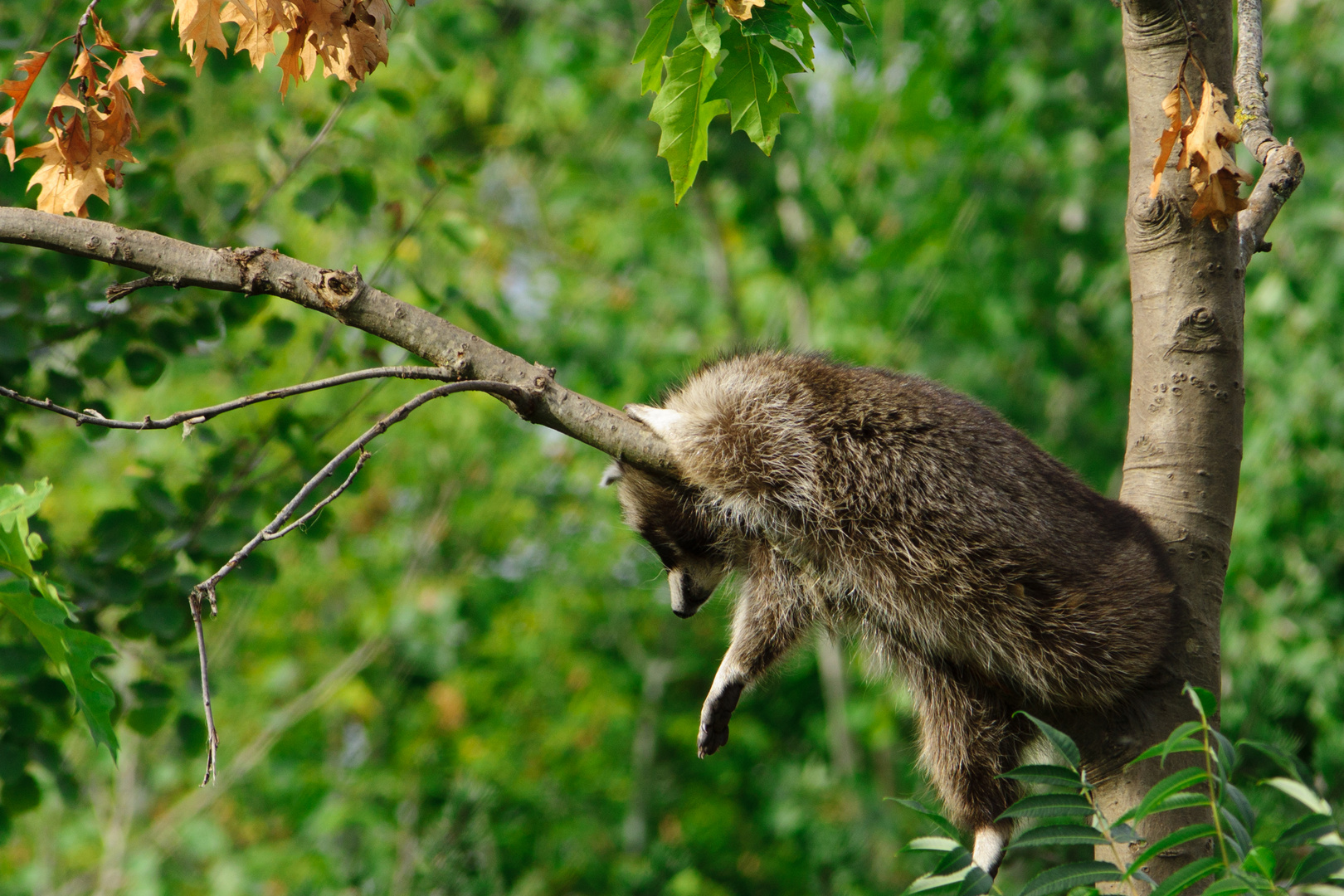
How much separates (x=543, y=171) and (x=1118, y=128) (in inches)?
194

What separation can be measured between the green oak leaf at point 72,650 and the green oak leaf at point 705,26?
153 cm

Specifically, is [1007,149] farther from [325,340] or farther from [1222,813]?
[1222,813]

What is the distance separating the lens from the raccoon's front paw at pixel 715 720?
218 centimetres

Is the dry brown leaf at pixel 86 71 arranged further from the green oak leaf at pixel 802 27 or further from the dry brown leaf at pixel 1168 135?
the dry brown leaf at pixel 1168 135

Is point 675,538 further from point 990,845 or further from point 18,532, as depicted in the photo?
point 18,532

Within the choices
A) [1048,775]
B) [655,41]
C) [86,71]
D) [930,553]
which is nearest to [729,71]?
[655,41]

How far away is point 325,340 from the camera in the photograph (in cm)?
377

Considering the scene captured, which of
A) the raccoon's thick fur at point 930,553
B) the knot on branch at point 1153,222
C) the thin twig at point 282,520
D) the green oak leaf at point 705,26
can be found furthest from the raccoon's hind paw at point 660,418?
the knot on branch at point 1153,222

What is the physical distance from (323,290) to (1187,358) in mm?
1677

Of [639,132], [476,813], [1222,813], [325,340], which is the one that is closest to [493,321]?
[325,340]

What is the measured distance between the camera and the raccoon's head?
8.66 feet

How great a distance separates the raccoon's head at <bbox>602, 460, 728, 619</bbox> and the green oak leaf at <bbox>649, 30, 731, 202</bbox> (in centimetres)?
80

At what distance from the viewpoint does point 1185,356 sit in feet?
6.91

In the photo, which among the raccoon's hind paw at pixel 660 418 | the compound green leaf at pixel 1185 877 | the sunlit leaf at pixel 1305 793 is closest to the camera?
the compound green leaf at pixel 1185 877
